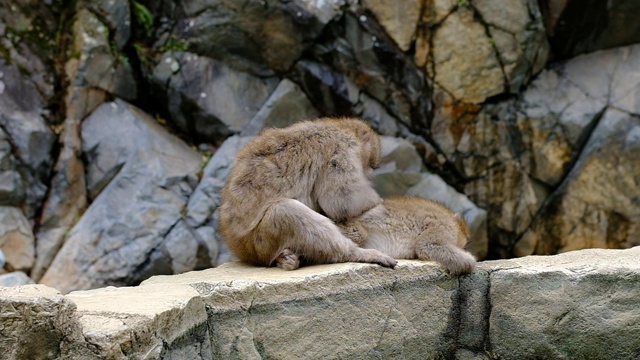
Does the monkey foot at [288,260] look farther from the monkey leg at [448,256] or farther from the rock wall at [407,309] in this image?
the monkey leg at [448,256]

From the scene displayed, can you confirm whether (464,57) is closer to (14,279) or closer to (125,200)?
(125,200)

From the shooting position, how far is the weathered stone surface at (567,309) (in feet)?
13.0

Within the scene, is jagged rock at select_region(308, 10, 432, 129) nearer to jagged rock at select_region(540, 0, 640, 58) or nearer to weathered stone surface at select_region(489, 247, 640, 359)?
jagged rock at select_region(540, 0, 640, 58)

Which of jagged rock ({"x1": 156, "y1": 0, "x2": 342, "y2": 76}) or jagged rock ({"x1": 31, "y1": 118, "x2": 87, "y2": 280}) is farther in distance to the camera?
jagged rock ({"x1": 156, "y1": 0, "x2": 342, "y2": 76})

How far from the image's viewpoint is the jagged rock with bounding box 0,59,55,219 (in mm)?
8188

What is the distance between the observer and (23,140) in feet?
27.3

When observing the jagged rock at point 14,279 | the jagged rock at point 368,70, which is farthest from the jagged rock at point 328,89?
the jagged rock at point 14,279

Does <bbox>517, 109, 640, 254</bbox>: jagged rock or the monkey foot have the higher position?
the monkey foot

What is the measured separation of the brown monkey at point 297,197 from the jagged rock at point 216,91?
405 cm

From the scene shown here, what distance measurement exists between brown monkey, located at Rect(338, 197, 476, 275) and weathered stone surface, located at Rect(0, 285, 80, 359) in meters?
1.92

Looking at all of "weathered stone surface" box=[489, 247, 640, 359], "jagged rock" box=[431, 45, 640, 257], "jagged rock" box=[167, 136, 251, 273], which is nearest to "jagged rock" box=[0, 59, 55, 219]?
"jagged rock" box=[167, 136, 251, 273]

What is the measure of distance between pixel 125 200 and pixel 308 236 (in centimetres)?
444

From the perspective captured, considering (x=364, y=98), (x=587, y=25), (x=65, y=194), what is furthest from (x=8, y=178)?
(x=587, y=25)

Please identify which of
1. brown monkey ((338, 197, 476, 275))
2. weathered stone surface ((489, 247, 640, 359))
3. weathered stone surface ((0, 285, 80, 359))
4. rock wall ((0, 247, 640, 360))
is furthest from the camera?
brown monkey ((338, 197, 476, 275))
